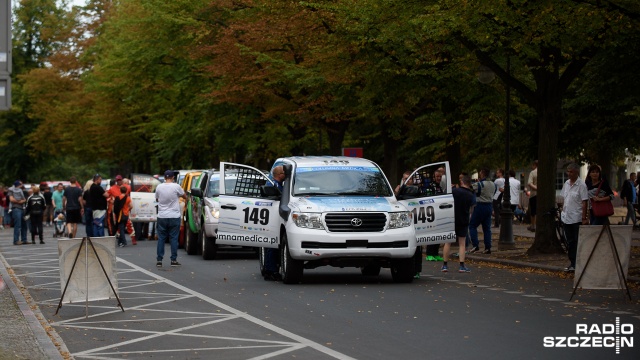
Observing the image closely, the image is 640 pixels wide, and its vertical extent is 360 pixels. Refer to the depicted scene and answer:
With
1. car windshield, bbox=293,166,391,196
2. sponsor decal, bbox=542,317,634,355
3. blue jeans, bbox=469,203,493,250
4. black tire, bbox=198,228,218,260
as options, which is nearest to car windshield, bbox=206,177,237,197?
black tire, bbox=198,228,218,260

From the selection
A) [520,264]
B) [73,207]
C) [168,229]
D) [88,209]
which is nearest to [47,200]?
[73,207]

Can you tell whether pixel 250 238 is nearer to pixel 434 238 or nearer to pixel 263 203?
pixel 263 203

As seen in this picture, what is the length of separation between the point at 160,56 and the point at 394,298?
1456 inches

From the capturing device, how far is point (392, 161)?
37000 mm

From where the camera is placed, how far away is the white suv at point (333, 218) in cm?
1912

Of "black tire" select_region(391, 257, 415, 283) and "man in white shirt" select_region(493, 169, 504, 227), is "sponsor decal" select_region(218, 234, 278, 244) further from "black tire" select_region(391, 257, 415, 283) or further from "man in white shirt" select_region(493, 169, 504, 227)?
"man in white shirt" select_region(493, 169, 504, 227)

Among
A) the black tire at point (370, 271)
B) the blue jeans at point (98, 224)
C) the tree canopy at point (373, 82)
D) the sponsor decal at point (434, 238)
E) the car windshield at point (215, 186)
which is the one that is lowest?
the black tire at point (370, 271)

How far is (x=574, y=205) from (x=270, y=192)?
5.15 m

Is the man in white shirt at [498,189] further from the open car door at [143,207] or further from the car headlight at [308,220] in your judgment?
the car headlight at [308,220]

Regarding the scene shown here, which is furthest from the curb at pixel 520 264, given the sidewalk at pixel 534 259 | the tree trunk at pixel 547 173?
the tree trunk at pixel 547 173

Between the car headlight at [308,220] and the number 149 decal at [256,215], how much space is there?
126cm

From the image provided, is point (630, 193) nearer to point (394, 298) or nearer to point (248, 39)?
point (248, 39)

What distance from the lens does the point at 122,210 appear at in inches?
1388

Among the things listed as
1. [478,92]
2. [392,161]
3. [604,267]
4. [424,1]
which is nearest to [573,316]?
[604,267]
